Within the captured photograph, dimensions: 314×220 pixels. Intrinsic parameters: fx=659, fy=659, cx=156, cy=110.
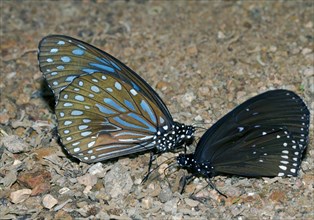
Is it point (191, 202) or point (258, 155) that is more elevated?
→ point (258, 155)

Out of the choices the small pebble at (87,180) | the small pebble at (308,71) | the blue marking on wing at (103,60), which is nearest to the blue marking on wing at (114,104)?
the blue marking on wing at (103,60)

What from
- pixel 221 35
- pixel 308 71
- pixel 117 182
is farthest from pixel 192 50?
pixel 117 182

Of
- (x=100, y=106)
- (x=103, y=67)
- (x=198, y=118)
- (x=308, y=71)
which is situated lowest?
(x=198, y=118)

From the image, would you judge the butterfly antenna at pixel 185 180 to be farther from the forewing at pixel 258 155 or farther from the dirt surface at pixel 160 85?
the forewing at pixel 258 155

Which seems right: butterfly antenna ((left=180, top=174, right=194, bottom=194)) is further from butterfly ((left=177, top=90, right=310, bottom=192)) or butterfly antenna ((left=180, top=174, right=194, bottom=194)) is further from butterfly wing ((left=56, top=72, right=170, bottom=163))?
butterfly wing ((left=56, top=72, right=170, bottom=163))

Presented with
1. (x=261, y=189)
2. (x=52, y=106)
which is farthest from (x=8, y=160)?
(x=261, y=189)

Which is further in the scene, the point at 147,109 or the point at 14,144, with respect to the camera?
the point at 14,144

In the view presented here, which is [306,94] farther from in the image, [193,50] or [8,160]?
[8,160]

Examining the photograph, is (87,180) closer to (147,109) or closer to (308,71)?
(147,109)
